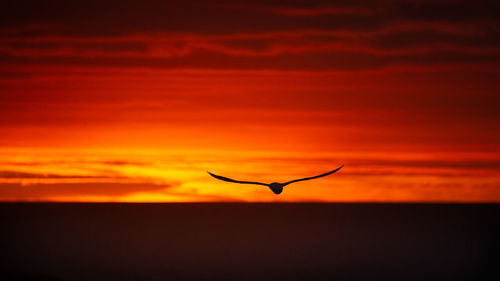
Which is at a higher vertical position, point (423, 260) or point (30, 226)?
point (30, 226)

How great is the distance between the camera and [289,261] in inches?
4707

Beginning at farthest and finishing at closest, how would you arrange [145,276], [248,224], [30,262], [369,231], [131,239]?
[248,224]
[369,231]
[131,239]
[30,262]
[145,276]

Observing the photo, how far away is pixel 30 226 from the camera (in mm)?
179875

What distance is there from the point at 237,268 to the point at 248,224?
79970 mm

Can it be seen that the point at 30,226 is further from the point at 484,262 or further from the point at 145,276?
the point at 484,262

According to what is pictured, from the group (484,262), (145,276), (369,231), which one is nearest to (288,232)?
(369,231)

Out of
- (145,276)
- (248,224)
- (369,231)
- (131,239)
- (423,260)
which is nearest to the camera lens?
(145,276)

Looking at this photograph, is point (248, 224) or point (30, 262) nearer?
point (30, 262)

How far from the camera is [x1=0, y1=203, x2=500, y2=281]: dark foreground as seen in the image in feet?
352

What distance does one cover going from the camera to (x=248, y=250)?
444 ft

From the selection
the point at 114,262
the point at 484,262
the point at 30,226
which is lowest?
the point at 484,262

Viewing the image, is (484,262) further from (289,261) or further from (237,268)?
(237,268)

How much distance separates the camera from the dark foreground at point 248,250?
107375mm

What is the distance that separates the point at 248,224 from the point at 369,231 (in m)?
27.8
